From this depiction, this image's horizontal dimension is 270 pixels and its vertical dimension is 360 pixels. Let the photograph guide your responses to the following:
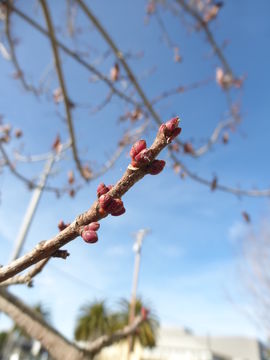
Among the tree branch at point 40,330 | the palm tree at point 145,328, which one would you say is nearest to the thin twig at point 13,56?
the tree branch at point 40,330


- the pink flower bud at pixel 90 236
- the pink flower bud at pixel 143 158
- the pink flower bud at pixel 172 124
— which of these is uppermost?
the pink flower bud at pixel 172 124

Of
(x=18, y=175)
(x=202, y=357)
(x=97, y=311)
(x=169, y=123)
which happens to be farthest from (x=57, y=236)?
(x=202, y=357)

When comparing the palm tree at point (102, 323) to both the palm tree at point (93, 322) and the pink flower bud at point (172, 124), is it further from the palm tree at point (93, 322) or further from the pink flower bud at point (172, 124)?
the pink flower bud at point (172, 124)

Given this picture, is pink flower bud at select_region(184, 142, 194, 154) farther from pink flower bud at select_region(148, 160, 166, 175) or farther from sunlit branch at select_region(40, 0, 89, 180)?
pink flower bud at select_region(148, 160, 166, 175)

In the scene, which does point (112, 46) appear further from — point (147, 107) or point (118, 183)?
point (118, 183)

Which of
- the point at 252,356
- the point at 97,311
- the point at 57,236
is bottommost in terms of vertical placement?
the point at 57,236

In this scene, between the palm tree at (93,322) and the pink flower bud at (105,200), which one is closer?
the pink flower bud at (105,200)

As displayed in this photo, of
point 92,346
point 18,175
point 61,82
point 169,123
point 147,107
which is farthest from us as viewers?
point 18,175
